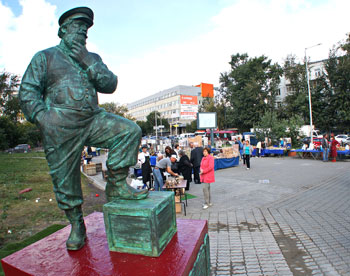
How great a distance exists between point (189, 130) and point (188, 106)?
4026cm

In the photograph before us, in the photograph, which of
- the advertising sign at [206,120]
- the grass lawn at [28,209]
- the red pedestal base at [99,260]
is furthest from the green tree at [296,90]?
the red pedestal base at [99,260]

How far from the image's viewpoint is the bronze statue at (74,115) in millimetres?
2025

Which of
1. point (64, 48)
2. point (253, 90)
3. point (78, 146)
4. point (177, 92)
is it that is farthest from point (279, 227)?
point (177, 92)

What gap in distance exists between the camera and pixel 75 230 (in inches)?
87.7

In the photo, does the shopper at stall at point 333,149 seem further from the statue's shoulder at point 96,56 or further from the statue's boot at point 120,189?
the statue's shoulder at point 96,56

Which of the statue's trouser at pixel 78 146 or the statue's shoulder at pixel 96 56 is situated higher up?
the statue's shoulder at pixel 96 56

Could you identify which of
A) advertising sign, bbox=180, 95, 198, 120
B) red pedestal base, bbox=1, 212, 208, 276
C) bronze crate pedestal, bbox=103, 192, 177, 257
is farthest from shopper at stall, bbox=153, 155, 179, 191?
advertising sign, bbox=180, 95, 198, 120

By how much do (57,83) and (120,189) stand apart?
43.5 inches

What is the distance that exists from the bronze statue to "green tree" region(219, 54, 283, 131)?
37.0 meters

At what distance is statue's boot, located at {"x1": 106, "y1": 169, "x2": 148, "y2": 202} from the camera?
7.29ft

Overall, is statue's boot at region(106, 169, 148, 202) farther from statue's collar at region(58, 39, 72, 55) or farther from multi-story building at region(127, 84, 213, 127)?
multi-story building at region(127, 84, 213, 127)

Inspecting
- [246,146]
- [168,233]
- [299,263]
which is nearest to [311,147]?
[246,146]

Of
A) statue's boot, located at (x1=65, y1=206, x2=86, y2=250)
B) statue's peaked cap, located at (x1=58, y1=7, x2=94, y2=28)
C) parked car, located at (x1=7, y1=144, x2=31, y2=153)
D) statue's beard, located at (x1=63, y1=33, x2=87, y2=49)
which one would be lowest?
parked car, located at (x1=7, y1=144, x2=31, y2=153)

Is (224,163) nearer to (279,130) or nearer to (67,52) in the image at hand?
(279,130)
